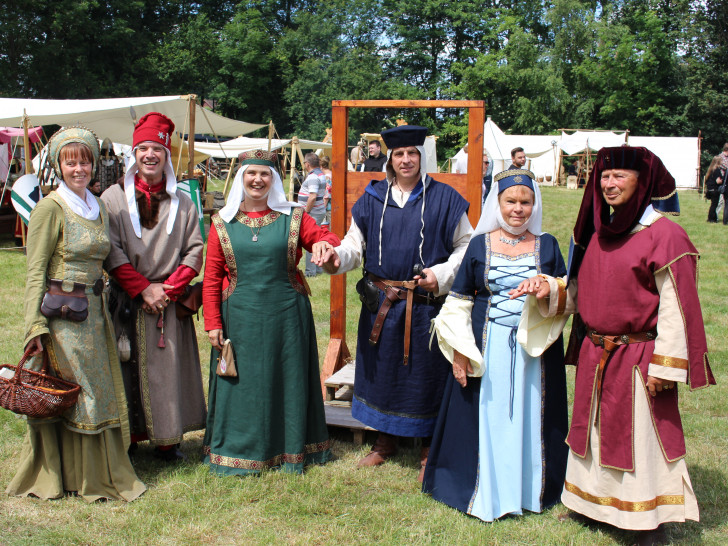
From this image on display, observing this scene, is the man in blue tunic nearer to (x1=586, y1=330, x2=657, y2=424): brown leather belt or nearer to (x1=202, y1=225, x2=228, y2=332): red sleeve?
(x1=202, y1=225, x2=228, y2=332): red sleeve

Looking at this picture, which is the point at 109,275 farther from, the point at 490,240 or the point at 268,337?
the point at 490,240

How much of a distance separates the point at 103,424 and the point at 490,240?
2.02 metres

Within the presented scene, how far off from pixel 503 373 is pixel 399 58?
4034 cm

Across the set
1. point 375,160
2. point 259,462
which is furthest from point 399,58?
point 259,462

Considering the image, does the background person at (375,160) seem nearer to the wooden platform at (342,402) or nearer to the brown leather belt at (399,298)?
the wooden platform at (342,402)

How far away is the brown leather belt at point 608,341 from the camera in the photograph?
2.75m

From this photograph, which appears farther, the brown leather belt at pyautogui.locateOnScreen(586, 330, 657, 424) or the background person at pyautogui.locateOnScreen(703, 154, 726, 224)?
the background person at pyautogui.locateOnScreen(703, 154, 726, 224)

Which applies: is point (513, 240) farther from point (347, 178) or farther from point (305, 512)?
point (305, 512)

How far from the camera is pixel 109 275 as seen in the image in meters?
3.41

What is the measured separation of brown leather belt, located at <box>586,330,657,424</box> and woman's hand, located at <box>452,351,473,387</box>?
0.56 meters

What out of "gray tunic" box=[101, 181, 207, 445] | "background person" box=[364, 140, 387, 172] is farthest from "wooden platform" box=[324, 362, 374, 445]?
"background person" box=[364, 140, 387, 172]

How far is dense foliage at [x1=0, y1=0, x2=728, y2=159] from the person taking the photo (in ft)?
109

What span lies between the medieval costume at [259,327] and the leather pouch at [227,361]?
0.11 ft

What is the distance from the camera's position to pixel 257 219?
344 centimetres
